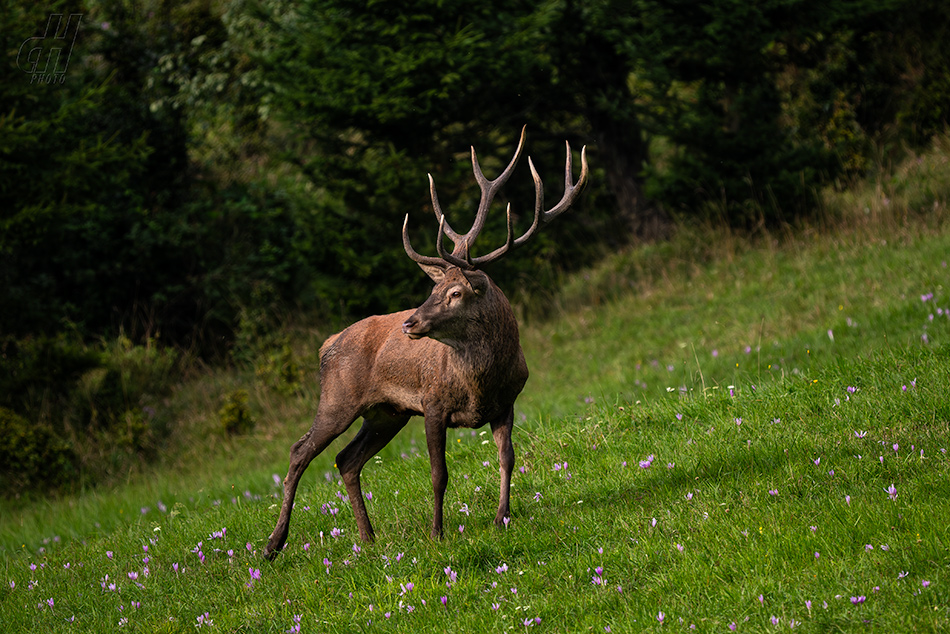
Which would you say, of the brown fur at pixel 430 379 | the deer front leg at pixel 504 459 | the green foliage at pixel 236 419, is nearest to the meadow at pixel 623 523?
the deer front leg at pixel 504 459

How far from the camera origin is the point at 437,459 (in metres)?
5.52

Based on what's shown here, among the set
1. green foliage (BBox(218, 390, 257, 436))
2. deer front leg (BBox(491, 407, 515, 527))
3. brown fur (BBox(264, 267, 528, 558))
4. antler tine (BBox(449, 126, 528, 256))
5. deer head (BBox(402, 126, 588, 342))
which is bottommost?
green foliage (BBox(218, 390, 257, 436))

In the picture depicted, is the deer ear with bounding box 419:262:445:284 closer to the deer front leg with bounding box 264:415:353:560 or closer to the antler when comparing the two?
the antler

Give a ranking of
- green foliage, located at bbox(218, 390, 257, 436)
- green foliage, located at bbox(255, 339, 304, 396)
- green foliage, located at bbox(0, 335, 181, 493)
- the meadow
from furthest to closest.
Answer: green foliage, located at bbox(255, 339, 304, 396), green foliage, located at bbox(218, 390, 257, 436), green foliage, located at bbox(0, 335, 181, 493), the meadow

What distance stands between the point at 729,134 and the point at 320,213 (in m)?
6.82

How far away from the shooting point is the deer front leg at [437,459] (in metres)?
5.48

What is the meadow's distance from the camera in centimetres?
434

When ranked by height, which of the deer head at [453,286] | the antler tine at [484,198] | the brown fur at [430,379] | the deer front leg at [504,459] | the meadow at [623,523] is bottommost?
the meadow at [623,523]

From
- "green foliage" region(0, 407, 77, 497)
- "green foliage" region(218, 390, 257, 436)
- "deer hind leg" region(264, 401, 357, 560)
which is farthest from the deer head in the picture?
"green foliage" region(0, 407, 77, 497)

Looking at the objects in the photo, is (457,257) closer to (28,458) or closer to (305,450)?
(305,450)

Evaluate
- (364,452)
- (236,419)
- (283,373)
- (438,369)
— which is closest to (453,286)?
(438,369)

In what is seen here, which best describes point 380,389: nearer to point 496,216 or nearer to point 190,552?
point 190,552

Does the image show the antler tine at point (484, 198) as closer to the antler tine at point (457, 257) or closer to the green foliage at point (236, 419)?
the antler tine at point (457, 257)

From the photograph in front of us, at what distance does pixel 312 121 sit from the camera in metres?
14.0
